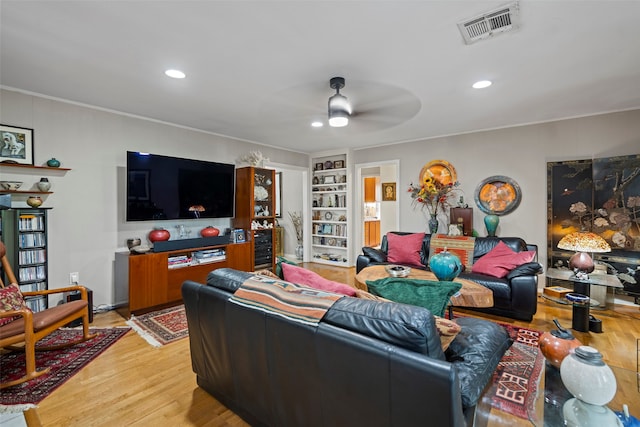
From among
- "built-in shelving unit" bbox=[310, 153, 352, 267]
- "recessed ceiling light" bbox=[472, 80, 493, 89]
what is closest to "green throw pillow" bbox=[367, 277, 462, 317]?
"recessed ceiling light" bbox=[472, 80, 493, 89]

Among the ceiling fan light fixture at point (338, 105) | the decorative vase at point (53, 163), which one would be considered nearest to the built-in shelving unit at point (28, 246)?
the decorative vase at point (53, 163)

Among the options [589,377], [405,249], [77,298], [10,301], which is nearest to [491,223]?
[405,249]

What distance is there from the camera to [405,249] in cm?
420

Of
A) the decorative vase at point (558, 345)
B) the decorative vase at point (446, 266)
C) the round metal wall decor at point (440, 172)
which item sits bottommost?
the decorative vase at point (558, 345)

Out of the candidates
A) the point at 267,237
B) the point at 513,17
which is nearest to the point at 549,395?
the point at 513,17

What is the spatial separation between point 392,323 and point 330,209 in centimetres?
525

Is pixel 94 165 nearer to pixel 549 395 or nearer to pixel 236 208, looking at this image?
pixel 236 208

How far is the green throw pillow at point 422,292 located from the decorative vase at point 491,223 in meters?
3.35

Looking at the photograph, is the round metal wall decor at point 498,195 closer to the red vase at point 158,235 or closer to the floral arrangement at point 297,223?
the floral arrangement at point 297,223

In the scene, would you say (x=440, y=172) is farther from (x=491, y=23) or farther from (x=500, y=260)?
(x=491, y=23)

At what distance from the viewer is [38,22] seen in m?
1.93

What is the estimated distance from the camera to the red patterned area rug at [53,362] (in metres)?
2.00

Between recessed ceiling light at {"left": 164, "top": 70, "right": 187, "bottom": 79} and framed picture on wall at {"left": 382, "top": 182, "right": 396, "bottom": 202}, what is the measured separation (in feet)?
18.9

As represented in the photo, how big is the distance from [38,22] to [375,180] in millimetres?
6952
